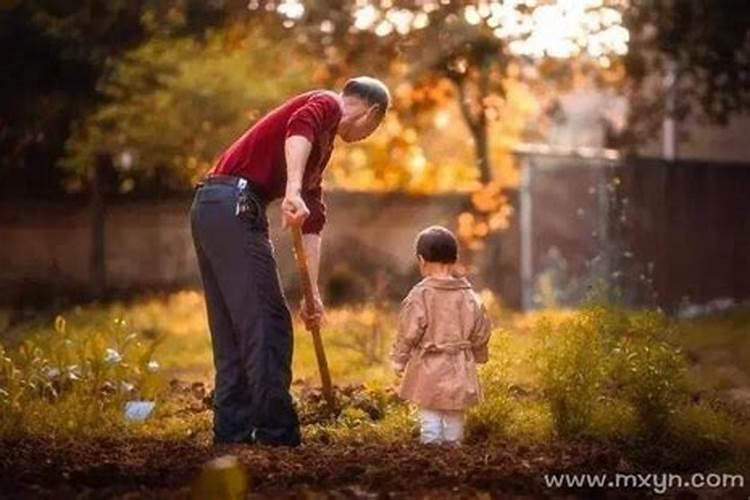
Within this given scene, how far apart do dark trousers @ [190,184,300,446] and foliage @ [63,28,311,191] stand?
8289mm

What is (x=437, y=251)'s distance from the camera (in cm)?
609

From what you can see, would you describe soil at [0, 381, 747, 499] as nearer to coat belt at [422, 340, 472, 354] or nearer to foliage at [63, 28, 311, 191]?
coat belt at [422, 340, 472, 354]

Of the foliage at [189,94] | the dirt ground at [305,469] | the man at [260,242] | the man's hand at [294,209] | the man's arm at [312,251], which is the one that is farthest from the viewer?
the foliage at [189,94]

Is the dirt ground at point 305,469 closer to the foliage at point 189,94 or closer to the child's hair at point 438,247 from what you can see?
the child's hair at point 438,247

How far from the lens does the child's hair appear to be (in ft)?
20.0

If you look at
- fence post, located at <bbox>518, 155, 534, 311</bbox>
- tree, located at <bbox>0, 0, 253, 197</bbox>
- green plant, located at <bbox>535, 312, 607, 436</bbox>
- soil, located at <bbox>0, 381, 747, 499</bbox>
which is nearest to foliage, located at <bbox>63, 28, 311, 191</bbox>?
tree, located at <bbox>0, 0, 253, 197</bbox>

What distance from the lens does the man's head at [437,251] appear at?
6.09 m

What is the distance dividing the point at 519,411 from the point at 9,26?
9454 mm

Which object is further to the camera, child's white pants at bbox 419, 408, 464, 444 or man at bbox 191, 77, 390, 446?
child's white pants at bbox 419, 408, 464, 444

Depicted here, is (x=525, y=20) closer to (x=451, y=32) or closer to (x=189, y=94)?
(x=451, y=32)

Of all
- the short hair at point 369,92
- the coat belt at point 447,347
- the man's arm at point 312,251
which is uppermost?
the short hair at point 369,92

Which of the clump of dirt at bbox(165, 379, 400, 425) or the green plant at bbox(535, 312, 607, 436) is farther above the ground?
the green plant at bbox(535, 312, 607, 436)

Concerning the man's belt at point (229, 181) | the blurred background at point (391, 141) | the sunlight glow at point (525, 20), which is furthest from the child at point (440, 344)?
the sunlight glow at point (525, 20)

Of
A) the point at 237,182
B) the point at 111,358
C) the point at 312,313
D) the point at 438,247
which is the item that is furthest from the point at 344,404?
the point at 237,182
